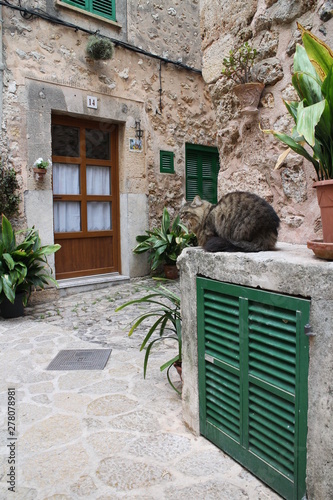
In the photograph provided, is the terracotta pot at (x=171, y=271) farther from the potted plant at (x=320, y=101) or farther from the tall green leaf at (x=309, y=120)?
the tall green leaf at (x=309, y=120)

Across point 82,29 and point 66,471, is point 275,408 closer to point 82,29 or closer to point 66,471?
point 66,471

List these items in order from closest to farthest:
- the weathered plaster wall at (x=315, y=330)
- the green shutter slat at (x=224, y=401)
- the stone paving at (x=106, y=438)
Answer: the weathered plaster wall at (x=315, y=330) < the stone paving at (x=106, y=438) < the green shutter slat at (x=224, y=401)

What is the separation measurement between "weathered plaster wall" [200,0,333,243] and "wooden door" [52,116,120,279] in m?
3.36

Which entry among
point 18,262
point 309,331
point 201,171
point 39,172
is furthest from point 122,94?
point 309,331

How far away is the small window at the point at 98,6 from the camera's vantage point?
18.7 feet

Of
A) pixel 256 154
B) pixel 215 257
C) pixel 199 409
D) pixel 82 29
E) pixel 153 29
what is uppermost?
pixel 153 29

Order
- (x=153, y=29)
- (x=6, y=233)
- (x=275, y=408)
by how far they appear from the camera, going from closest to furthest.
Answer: (x=275, y=408) → (x=6, y=233) → (x=153, y=29)

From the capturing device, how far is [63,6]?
550cm

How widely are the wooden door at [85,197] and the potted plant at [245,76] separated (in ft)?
12.3

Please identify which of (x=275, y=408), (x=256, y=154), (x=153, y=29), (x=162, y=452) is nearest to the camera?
(x=275, y=408)

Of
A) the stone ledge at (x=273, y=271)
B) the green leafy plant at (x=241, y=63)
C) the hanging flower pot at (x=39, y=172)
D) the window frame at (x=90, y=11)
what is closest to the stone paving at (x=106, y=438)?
the stone ledge at (x=273, y=271)

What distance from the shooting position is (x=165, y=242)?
20.8 ft

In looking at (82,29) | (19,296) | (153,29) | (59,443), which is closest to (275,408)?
(59,443)

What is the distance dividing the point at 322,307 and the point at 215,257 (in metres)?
0.66
